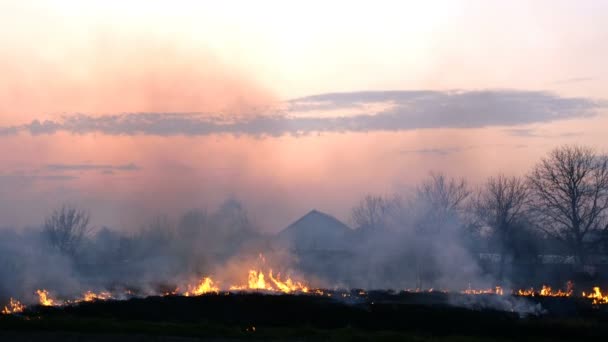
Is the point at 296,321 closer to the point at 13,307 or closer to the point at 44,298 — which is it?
the point at 13,307

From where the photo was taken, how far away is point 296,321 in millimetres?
40062

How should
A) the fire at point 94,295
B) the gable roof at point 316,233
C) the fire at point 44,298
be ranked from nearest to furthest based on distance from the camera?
1. the fire at point 44,298
2. the fire at point 94,295
3. the gable roof at point 316,233

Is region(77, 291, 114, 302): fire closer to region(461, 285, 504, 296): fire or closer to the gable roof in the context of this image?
region(461, 285, 504, 296): fire

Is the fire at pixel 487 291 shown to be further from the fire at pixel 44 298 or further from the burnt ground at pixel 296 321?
the fire at pixel 44 298

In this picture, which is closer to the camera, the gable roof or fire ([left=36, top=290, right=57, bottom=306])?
fire ([left=36, top=290, right=57, bottom=306])

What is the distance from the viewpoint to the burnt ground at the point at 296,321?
35.0 m

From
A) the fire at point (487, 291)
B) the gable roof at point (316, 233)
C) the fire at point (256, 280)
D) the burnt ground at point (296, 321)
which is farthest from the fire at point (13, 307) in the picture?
the gable roof at point (316, 233)

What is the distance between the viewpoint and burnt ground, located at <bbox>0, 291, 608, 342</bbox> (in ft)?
115

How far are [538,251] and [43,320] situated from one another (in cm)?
4848

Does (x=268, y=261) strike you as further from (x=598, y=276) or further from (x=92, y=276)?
(x=598, y=276)

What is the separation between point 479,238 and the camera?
7519 centimetres

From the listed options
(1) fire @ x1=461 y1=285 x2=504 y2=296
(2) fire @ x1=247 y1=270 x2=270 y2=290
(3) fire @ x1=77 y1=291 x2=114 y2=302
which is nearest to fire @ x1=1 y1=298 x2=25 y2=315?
(3) fire @ x1=77 y1=291 x2=114 y2=302

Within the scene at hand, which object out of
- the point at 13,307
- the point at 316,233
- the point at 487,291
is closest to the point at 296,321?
the point at 13,307

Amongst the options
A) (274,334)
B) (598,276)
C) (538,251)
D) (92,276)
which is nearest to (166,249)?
(92,276)
